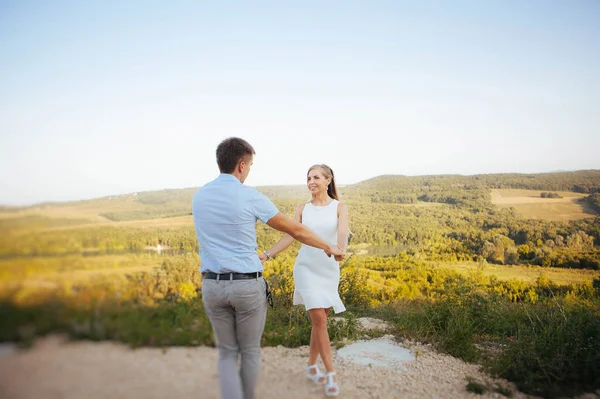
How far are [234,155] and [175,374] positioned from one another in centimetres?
278

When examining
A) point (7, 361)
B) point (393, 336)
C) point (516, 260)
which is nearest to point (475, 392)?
point (393, 336)

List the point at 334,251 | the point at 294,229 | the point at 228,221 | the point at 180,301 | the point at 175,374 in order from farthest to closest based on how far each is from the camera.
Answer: the point at 180,301, the point at 175,374, the point at 334,251, the point at 294,229, the point at 228,221

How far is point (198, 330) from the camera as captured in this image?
5250 mm

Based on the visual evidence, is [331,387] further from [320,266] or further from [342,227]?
[342,227]

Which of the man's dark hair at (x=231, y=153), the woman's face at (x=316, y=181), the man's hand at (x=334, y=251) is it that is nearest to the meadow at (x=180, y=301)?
the man's dark hair at (x=231, y=153)

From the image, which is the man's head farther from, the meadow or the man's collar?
the meadow

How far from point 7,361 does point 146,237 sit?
11.9 feet

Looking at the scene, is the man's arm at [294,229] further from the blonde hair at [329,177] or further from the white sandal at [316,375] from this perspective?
the white sandal at [316,375]

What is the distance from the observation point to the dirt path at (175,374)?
3.07m

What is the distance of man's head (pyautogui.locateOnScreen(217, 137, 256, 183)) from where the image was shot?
2809 millimetres

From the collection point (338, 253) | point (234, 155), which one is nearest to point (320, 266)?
point (338, 253)

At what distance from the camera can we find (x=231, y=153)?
2807mm

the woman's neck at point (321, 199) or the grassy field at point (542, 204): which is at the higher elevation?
the woman's neck at point (321, 199)

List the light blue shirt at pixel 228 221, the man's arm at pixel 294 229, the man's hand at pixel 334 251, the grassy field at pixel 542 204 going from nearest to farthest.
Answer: the light blue shirt at pixel 228 221 → the man's arm at pixel 294 229 → the man's hand at pixel 334 251 → the grassy field at pixel 542 204
